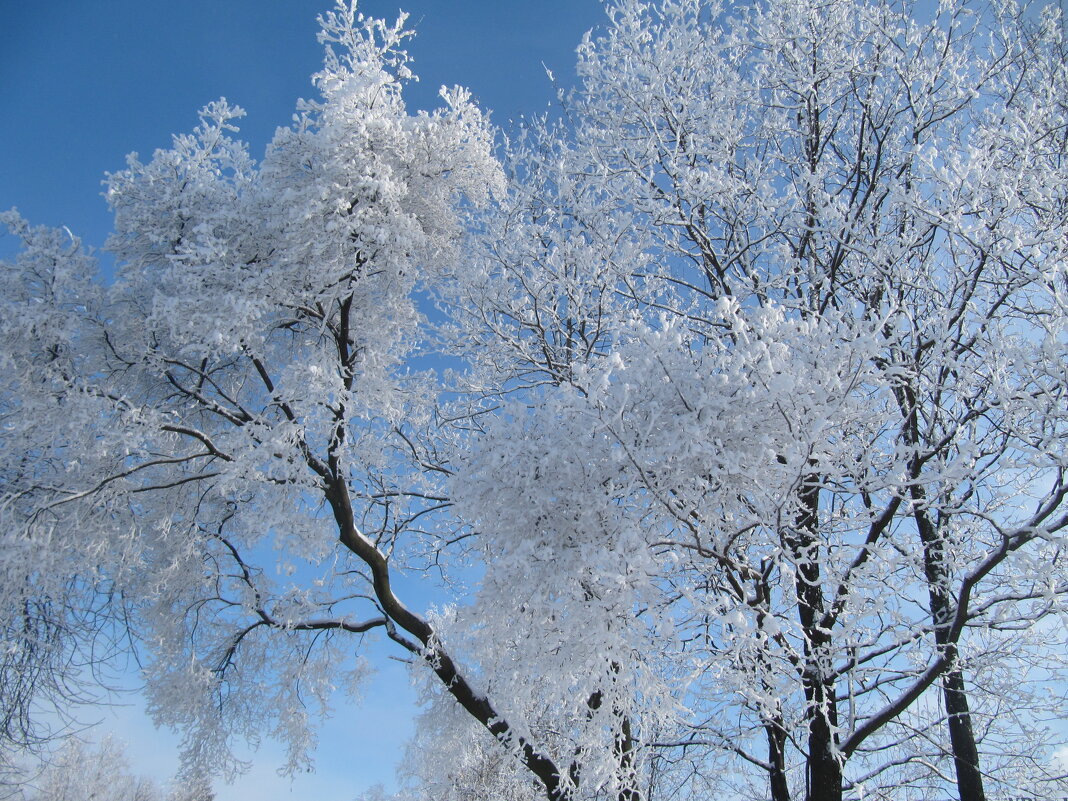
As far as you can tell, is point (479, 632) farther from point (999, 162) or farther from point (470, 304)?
point (999, 162)

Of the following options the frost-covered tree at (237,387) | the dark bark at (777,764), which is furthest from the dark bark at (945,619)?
the frost-covered tree at (237,387)

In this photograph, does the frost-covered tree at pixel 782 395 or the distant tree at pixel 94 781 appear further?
the distant tree at pixel 94 781

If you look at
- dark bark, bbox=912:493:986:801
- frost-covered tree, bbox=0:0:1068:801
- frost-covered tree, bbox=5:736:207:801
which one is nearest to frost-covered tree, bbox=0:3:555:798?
frost-covered tree, bbox=0:0:1068:801

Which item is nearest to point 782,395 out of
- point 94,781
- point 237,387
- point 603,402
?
point 603,402

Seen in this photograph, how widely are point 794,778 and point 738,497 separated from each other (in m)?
6.89

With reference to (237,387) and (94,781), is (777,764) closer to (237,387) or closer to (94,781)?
(237,387)

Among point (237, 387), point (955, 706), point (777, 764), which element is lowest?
point (777, 764)

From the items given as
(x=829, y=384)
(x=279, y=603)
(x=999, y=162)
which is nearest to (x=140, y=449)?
(x=279, y=603)

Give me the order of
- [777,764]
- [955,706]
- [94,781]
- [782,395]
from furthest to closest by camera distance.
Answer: [94,781], [955,706], [777,764], [782,395]

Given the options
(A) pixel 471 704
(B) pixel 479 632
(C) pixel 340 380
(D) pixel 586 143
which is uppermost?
(D) pixel 586 143

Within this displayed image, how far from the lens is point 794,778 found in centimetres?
951

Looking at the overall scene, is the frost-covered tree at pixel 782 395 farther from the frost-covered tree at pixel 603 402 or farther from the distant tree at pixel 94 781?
the distant tree at pixel 94 781

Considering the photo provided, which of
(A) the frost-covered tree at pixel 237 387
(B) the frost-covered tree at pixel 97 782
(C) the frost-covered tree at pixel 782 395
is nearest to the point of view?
(C) the frost-covered tree at pixel 782 395

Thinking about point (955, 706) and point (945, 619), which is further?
point (955, 706)
